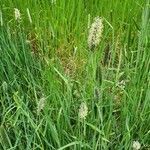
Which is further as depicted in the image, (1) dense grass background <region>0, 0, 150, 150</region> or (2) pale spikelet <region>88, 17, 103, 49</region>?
(1) dense grass background <region>0, 0, 150, 150</region>

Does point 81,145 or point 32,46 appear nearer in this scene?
point 81,145

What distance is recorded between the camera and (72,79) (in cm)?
167

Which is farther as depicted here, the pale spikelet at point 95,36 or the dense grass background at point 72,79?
the dense grass background at point 72,79

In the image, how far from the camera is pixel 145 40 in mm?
1706

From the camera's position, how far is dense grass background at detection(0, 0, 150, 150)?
147 cm

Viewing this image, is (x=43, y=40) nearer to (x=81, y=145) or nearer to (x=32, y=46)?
(x=32, y=46)

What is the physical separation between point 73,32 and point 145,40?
37 centimetres

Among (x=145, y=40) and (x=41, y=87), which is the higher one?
(x=145, y=40)

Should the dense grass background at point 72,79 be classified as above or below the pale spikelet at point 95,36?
below

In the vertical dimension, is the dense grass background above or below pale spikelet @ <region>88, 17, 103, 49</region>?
below

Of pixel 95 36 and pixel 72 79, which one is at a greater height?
pixel 95 36

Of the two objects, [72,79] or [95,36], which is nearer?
[95,36]

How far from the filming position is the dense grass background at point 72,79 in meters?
1.47

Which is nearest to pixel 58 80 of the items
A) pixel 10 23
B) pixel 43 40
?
pixel 43 40
